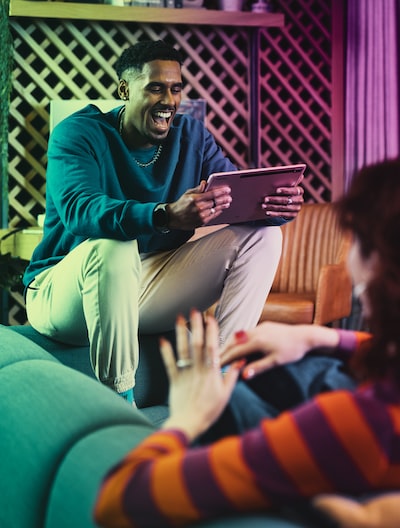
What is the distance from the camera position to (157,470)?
24.4 inches

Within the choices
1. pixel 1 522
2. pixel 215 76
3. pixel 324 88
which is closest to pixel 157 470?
pixel 1 522

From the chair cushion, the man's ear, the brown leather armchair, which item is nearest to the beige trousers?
the man's ear

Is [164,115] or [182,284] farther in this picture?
[164,115]

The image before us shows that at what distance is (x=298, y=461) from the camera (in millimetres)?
592

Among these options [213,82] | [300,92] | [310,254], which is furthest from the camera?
[300,92]

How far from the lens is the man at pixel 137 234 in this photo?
154 centimetres

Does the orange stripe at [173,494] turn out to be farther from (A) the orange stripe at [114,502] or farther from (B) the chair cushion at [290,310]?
(B) the chair cushion at [290,310]

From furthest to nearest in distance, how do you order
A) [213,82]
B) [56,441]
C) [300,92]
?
[300,92], [213,82], [56,441]

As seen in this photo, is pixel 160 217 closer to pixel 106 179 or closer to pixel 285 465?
pixel 106 179

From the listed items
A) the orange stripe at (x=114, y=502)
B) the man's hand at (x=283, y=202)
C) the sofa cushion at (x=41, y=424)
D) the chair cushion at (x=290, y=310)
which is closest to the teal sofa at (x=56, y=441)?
the sofa cushion at (x=41, y=424)

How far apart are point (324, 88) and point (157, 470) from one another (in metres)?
3.51

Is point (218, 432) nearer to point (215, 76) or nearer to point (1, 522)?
point (1, 522)

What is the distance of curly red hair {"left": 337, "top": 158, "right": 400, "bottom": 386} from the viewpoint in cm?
62

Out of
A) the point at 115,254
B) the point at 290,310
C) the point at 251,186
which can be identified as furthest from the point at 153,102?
the point at 290,310
